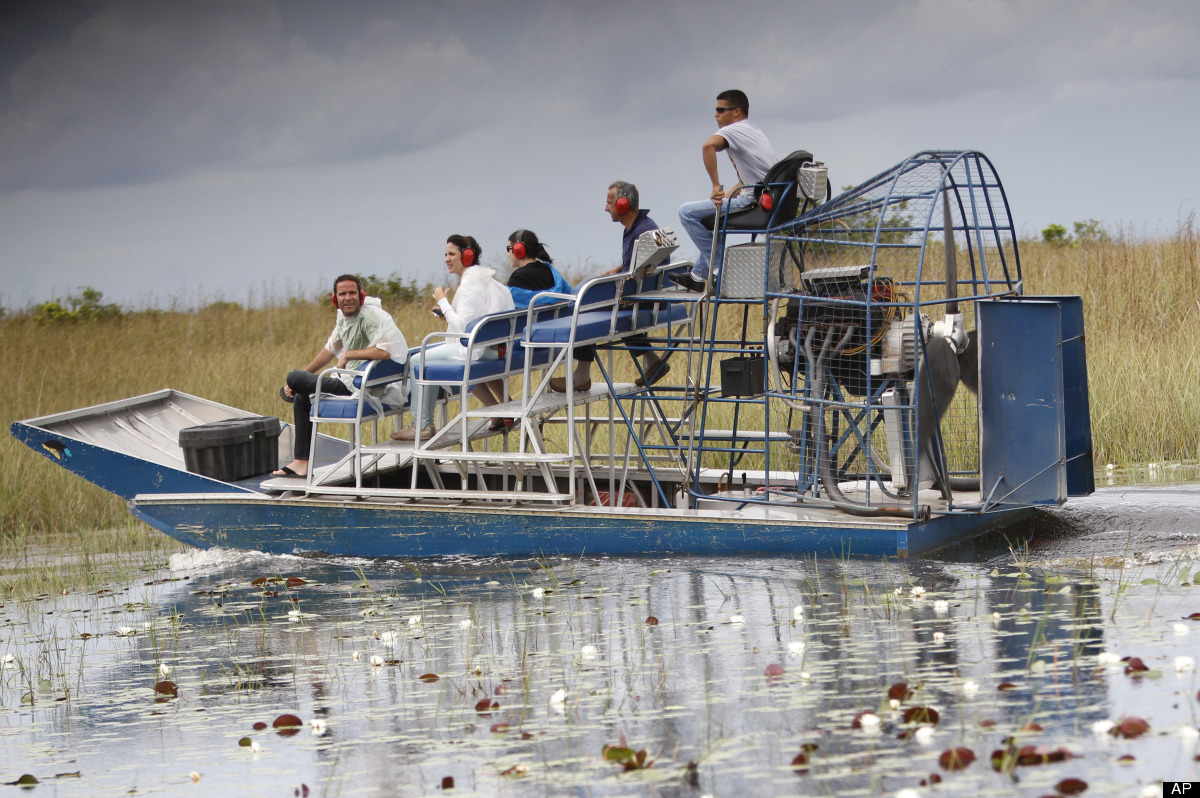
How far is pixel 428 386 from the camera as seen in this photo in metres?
9.50

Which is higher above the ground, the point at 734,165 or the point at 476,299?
the point at 734,165

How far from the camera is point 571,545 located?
891 cm

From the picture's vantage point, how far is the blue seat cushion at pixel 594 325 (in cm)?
880

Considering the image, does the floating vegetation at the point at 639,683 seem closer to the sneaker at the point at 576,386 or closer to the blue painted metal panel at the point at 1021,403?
the blue painted metal panel at the point at 1021,403

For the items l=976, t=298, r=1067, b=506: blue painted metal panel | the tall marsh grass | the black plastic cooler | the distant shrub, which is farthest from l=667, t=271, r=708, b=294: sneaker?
the distant shrub

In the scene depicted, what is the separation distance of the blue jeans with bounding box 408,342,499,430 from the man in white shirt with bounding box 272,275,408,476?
246 mm

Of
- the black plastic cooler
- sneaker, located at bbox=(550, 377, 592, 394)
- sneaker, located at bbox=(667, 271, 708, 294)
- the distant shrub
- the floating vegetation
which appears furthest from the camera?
the distant shrub

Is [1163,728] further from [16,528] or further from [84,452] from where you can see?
[16,528]

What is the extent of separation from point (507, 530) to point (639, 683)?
3.58 meters

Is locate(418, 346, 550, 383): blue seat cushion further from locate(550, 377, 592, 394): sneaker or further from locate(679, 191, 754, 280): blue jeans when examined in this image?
locate(679, 191, 754, 280): blue jeans

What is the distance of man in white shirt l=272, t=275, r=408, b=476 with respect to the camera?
381 inches

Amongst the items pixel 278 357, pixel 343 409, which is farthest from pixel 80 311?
pixel 343 409

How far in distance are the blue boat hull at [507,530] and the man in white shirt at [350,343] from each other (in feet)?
2.79

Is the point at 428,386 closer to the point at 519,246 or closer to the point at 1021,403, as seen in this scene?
the point at 519,246
